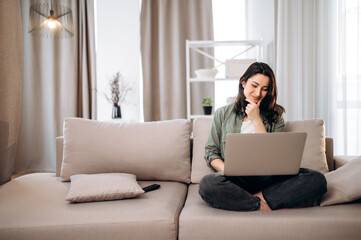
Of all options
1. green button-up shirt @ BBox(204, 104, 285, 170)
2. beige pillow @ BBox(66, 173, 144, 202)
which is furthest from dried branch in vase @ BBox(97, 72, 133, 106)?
beige pillow @ BBox(66, 173, 144, 202)

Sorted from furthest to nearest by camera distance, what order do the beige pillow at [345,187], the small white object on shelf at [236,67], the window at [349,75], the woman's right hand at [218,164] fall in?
the small white object on shelf at [236,67] < the window at [349,75] < the woman's right hand at [218,164] < the beige pillow at [345,187]

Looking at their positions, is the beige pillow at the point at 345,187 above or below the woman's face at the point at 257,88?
below

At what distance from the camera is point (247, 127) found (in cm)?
159

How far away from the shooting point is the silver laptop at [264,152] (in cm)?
111

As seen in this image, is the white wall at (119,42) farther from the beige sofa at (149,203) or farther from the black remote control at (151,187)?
the black remote control at (151,187)

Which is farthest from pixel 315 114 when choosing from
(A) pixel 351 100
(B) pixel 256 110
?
(B) pixel 256 110

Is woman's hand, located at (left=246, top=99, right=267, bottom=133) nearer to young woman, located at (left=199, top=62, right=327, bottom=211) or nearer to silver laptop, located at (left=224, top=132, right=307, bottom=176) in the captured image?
young woman, located at (left=199, top=62, right=327, bottom=211)

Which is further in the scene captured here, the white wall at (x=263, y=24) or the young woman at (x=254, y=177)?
the white wall at (x=263, y=24)

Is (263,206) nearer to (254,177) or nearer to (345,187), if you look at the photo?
(254,177)

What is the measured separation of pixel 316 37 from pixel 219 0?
1.36 metres

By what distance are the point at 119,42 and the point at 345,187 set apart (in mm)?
3002

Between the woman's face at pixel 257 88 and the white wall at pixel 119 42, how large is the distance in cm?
213

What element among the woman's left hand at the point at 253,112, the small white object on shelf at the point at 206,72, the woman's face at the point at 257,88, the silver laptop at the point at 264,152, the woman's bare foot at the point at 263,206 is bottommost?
the woman's bare foot at the point at 263,206

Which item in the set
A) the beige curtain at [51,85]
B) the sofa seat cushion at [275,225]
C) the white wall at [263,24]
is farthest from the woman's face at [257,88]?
the beige curtain at [51,85]
